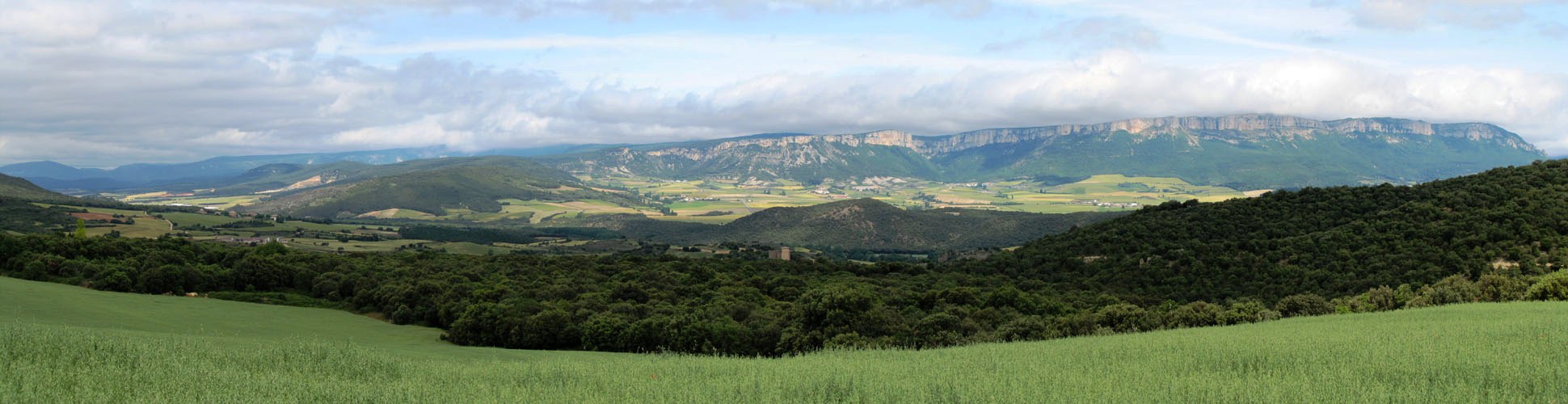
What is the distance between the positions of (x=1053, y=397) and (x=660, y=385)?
5.99 meters

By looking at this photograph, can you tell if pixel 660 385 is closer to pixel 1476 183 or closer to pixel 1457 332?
pixel 1457 332

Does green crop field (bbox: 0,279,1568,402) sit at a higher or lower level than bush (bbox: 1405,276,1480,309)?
higher

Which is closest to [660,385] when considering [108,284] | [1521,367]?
[1521,367]

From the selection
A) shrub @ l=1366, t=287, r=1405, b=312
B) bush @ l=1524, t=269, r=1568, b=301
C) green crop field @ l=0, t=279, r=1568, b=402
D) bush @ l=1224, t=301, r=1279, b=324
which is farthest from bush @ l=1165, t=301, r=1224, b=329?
green crop field @ l=0, t=279, r=1568, b=402

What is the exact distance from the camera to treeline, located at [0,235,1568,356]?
35312mm

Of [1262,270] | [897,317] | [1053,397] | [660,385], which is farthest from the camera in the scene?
[1262,270]

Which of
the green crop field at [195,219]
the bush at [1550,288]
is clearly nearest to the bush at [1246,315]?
the bush at [1550,288]

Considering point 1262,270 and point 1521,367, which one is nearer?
point 1521,367

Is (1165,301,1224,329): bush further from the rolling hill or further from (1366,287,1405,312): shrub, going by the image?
the rolling hill

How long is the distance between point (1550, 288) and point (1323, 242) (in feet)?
97.9

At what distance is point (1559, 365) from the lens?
13.2 meters

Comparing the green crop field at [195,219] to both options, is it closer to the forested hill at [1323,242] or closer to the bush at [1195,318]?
the forested hill at [1323,242]

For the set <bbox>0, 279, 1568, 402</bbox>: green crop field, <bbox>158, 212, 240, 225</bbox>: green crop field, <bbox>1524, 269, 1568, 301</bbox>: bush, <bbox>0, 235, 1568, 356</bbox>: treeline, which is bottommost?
<bbox>158, 212, 240, 225</bbox>: green crop field

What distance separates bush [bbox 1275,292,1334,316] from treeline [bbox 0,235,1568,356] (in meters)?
0.08
